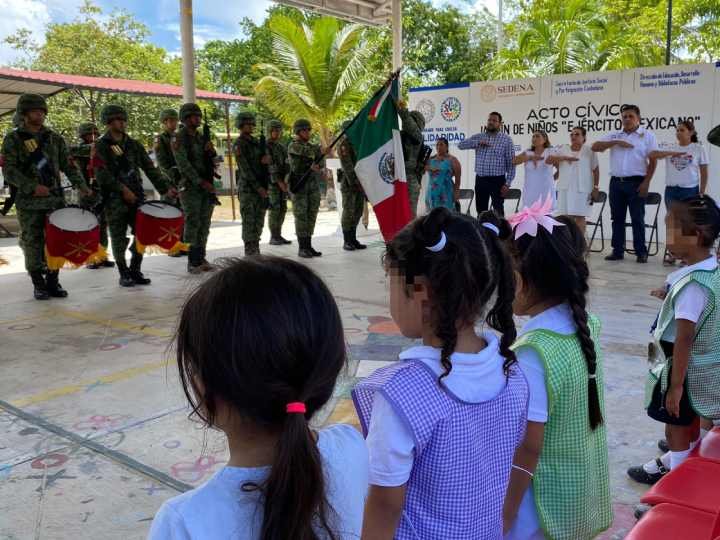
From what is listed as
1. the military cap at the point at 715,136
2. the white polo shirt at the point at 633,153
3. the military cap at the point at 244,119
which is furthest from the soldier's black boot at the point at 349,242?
the military cap at the point at 715,136

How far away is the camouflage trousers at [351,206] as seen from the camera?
29.9ft

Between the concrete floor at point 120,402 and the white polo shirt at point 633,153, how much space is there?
6.08 ft

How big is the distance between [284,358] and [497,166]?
867cm

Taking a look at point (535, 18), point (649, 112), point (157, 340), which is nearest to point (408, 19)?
point (535, 18)

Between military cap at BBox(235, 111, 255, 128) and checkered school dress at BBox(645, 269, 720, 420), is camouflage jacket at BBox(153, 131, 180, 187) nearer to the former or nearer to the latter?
military cap at BBox(235, 111, 255, 128)

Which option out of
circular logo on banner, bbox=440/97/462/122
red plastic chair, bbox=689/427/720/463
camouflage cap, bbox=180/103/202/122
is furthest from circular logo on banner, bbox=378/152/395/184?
circular logo on banner, bbox=440/97/462/122

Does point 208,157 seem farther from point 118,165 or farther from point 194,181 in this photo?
point 118,165

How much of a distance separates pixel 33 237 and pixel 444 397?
586cm

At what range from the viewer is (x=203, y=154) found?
7367mm

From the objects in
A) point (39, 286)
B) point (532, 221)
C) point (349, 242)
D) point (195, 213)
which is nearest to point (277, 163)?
point (349, 242)

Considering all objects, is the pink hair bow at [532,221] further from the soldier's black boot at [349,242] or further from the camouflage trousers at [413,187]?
the soldier's black boot at [349,242]

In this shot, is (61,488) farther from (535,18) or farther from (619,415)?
(535,18)

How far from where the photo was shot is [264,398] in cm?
88

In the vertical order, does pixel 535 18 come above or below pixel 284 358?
above
